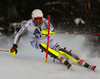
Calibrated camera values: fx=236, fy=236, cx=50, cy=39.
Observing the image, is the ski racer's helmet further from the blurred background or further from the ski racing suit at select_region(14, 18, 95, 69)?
the blurred background

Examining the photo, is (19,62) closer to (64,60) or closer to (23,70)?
(23,70)

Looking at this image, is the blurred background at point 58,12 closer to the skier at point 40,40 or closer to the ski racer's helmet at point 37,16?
the skier at point 40,40

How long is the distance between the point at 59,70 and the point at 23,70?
2.47ft

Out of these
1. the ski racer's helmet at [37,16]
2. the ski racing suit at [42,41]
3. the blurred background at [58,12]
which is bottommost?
the ski racing suit at [42,41]

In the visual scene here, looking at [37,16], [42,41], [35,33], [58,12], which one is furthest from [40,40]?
[58,12]

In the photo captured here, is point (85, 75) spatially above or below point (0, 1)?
below

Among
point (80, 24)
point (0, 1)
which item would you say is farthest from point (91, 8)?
point (0, 1)

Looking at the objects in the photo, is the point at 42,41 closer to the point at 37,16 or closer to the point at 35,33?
the point at 35,33

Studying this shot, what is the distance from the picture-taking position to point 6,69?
15.3 ft

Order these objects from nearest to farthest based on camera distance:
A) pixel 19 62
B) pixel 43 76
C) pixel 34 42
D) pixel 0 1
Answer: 1. pixel 43 76
2. pixel 19 62
3. pixel 34 42
4. pixel 0 1

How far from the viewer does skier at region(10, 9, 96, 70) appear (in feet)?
17.9

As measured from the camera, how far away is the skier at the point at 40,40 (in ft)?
17.9

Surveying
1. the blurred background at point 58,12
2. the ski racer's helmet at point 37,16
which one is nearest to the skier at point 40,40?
the ski racer's helmet at point 37,16

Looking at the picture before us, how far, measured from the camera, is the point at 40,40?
6.06 m
